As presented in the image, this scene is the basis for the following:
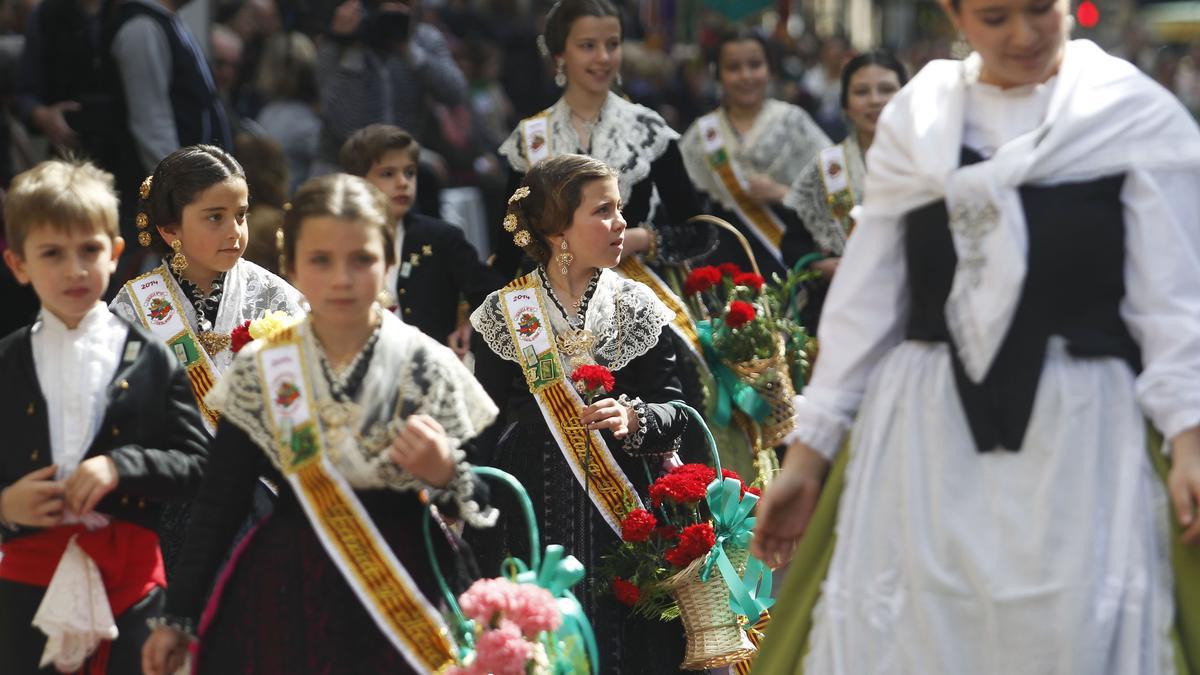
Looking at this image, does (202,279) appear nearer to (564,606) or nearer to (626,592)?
(626,592)

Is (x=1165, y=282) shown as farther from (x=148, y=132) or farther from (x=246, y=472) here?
(x=148, y=132)

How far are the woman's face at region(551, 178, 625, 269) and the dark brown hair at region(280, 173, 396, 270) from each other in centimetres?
131

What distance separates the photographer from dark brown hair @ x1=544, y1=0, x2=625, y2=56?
21.7 feet

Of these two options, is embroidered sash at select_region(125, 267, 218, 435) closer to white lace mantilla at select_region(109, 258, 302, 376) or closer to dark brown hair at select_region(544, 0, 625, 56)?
white lace mantilla at select_region(109, 258, 302, 376)

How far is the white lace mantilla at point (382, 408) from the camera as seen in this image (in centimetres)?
362

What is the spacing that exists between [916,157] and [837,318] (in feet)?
1.18

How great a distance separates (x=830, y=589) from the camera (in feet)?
11.4

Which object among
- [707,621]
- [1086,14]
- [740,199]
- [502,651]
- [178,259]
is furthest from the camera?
[1086,14]

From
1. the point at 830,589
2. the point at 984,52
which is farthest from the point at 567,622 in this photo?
the point at 984,52

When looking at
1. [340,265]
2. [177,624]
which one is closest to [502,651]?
[177,624]

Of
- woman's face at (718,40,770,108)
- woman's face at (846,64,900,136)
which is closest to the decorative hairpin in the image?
woman's face at (846,64,900,136)

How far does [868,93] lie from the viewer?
24.6 feet

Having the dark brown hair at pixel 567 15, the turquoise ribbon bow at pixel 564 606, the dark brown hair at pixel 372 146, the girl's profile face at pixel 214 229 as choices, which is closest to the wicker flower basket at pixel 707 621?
the turquoise ribbon bow at pixel 564 606

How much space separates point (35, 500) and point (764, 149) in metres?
4.97
